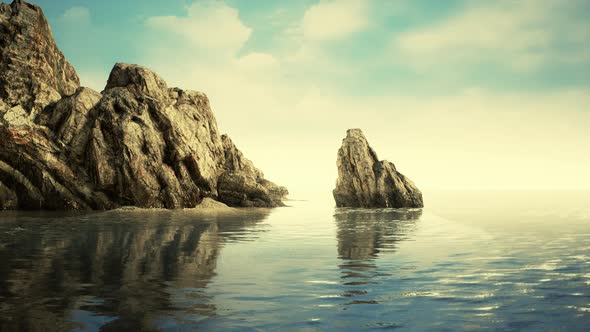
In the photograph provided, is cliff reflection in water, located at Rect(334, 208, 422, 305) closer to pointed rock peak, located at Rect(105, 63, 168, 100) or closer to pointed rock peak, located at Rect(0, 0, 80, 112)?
pointed rock peak, located at Rect(105, 63, 168, 100)

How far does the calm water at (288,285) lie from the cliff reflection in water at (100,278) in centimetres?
5

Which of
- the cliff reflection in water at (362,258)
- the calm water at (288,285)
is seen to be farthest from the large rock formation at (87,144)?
the cliff reflection in water at (362,258)

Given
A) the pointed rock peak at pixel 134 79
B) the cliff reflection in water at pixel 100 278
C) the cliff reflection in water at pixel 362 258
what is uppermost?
the pointed rock peak at pixel 134 79

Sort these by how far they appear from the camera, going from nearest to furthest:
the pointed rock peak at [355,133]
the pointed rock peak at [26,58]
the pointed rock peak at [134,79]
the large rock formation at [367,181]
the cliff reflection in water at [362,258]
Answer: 1. the cliff reflection in water at [362,258]
2. the pointed rock peak at [26,58]
3. the pointed rock peak at [134,79]
4. the large rock formation at [367,181]
5. the pointed rock peak at [355,133]

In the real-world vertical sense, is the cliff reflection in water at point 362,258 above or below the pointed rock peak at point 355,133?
below

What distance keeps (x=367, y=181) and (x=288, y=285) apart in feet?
213

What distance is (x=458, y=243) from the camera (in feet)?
88.1

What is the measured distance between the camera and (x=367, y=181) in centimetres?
7794

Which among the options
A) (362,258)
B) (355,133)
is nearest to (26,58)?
(355,133)

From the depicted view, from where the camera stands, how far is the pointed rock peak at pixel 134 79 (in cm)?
7412

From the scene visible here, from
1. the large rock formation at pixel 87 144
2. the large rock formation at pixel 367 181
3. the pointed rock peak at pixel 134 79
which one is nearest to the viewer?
Answer: the large rock formation at pixel 87 144

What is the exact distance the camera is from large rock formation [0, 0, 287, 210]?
55.8 m

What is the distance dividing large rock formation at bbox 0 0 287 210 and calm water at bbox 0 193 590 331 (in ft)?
108

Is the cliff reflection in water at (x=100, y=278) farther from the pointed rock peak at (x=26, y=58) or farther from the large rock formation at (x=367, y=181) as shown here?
the large rock formation at (x=367, y=181)
